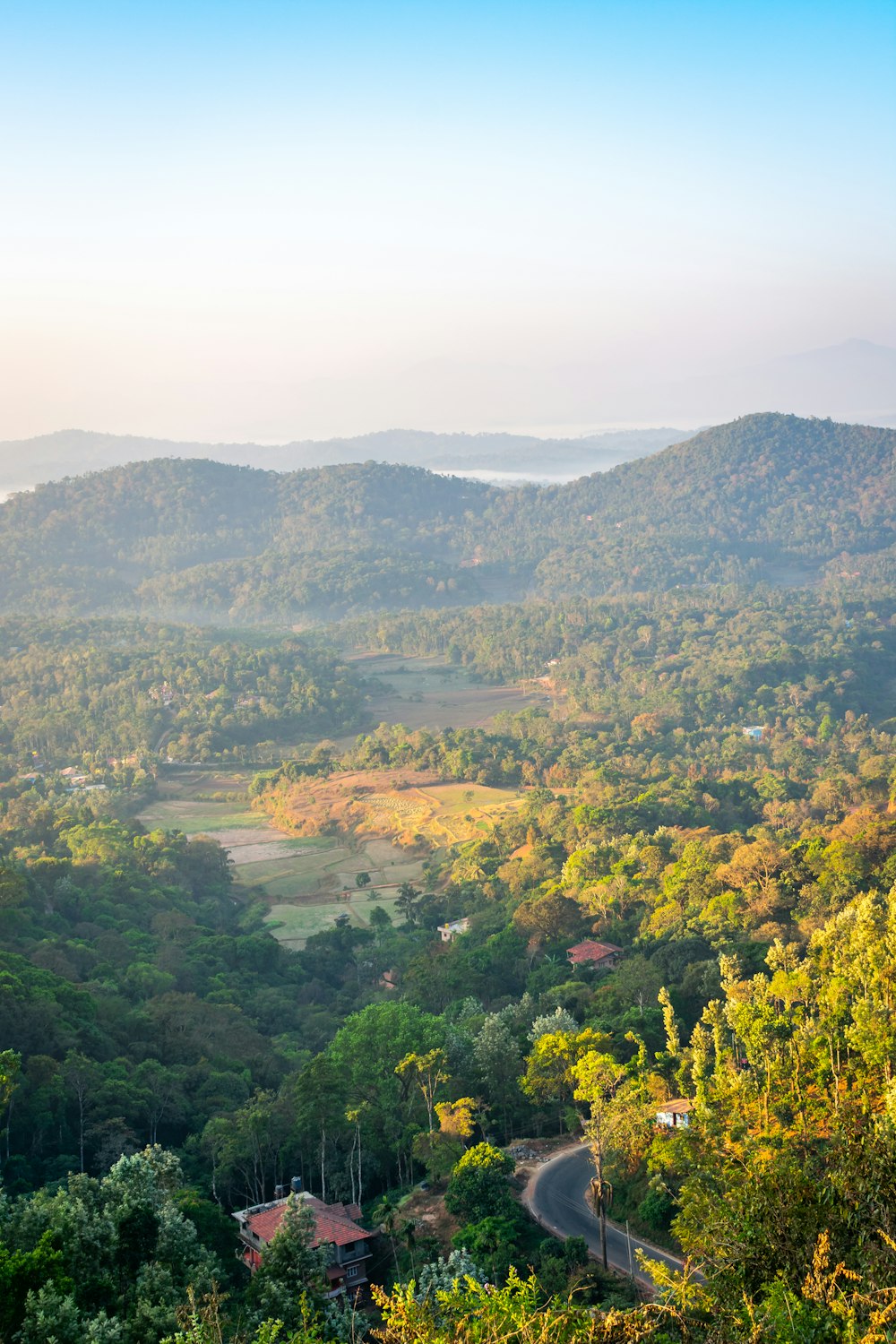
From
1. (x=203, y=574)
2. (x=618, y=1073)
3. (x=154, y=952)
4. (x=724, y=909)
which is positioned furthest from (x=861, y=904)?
(x=203, y=574)


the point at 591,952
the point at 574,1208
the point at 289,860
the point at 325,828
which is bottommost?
the point at 289,860

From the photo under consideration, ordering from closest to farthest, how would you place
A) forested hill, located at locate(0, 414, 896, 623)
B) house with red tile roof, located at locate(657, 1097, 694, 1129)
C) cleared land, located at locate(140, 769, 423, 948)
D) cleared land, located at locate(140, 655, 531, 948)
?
house with red tile roof, located at locate(657, 1097, 694, 1129) < cleared land, located at locate(140, 769, 423, 948) < cleared land, located at locate(140, 655, 531, 948) < forested hill, located at locate(0, 414, 896, 623)

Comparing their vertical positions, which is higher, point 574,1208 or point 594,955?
point 574,1208

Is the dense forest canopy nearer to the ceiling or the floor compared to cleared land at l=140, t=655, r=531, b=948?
nearer to the ceiling

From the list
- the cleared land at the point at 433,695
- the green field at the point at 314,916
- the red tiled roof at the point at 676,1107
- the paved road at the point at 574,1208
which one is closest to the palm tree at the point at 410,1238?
the paved road at the point at 574,1208

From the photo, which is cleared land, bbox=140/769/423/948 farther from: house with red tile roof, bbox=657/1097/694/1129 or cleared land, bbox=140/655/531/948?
house with red tile roof, bbox=657/1097/694/1129

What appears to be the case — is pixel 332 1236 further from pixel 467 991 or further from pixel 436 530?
pixel 436 530

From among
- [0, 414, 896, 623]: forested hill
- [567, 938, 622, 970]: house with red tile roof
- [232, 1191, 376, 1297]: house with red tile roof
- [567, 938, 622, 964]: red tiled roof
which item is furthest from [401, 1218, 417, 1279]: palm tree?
[0, 414, 896, 623]: forested hill

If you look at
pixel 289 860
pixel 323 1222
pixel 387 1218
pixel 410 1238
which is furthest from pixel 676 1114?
pixel 289 860
